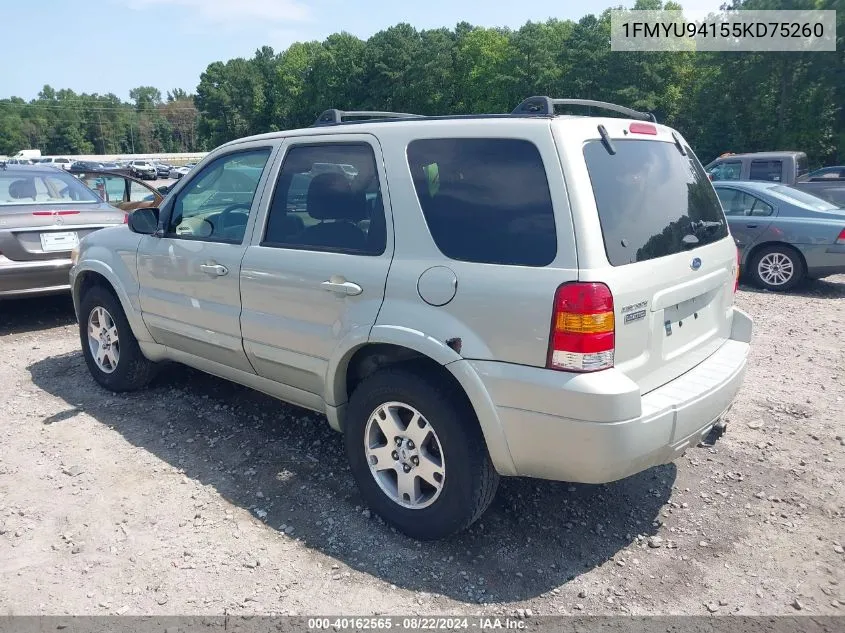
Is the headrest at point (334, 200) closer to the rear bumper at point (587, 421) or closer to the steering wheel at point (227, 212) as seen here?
the steering wheel at point (227, 212)

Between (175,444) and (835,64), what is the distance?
3940cm

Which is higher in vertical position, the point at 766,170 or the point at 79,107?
the point at 79,107

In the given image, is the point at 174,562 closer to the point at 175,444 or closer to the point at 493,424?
the point at 175,444

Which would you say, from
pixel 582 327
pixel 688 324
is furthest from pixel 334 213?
pixel 688 324

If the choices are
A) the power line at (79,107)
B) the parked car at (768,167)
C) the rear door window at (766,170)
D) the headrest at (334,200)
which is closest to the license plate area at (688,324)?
the headrest at (334,200)

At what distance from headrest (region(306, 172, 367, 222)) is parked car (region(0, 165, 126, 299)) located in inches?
140

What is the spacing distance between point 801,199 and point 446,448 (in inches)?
343

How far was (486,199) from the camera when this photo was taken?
2.94 m

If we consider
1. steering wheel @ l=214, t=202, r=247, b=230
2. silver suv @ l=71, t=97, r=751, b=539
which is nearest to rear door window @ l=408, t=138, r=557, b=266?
silver suv @ l=71, t=97, r=751, b=539

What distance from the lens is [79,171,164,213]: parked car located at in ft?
33.0

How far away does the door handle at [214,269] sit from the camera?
12.9 feet

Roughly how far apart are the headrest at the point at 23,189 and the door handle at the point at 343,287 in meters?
5.55

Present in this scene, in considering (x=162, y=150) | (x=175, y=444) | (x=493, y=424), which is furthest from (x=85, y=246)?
(x=162, y=150)

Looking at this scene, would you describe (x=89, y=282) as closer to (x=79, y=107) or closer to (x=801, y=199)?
(x=801, y=199)
